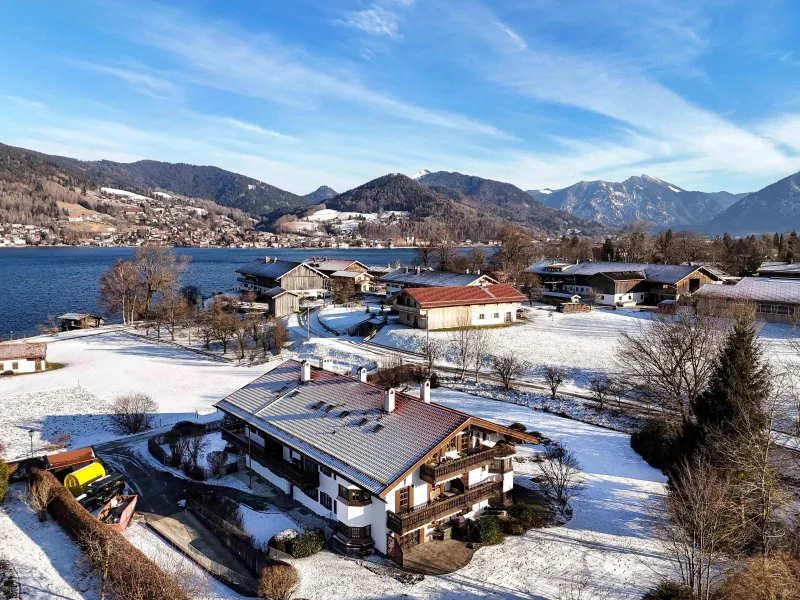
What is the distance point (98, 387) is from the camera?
4275cm

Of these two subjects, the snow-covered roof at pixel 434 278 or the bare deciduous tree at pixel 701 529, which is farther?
the snow-covered roof at pixel 434 278

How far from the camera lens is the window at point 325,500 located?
2268 cm

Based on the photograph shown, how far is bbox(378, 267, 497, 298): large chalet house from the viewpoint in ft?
219

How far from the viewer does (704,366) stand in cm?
3212

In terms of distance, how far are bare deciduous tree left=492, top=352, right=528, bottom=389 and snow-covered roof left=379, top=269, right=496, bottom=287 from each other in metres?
20.5

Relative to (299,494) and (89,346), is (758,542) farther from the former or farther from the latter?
(89,346)

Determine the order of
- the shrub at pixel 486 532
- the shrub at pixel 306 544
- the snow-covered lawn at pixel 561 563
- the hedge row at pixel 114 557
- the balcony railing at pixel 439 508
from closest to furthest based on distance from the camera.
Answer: the hedge row at pixel 114 557
the snow-covered lawn at pixel 561 563
the balcony railing at pixel 439 508
the shrub at pixel 306 544
the shrub at pixel 486 532

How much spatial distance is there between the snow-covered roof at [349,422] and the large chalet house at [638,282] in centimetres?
5809

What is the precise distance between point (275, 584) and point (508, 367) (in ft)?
95.0

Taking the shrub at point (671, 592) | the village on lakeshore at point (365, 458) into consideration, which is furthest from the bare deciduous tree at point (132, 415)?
the shrub at point (671, 592)

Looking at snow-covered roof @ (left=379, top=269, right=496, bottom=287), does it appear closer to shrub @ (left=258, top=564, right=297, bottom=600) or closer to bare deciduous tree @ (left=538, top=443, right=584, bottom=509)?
bare deciduous tree @ (left=538, top=443, right=584, bottom=509)

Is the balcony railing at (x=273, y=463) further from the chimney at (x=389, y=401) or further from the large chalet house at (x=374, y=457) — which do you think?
the chimney at (x=389, y=401)

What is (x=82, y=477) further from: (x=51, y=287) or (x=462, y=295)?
(x=51, y=287)

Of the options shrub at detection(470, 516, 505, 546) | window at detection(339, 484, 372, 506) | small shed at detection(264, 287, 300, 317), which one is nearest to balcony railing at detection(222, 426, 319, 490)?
window at detection(339, 484, 372, 506)
